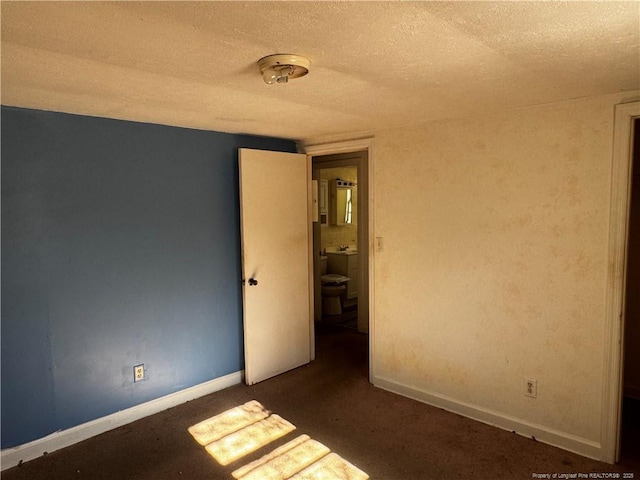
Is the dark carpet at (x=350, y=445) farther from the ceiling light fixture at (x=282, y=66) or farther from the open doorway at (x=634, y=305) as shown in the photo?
the ceiling light fixture at (x=282, y=66)

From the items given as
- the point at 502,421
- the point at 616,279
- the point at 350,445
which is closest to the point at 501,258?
the point at 616,279

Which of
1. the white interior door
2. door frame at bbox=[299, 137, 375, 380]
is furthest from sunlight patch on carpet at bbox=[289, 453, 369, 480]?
the white interior door

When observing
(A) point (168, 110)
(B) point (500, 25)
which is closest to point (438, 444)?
(B) point (500, 25)

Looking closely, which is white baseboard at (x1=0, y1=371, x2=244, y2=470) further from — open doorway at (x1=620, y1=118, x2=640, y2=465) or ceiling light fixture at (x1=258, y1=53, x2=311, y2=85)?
open doorway at (x1=620, y1=118, x2=640, y2=465)

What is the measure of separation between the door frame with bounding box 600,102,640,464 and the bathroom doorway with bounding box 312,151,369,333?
2.70 m

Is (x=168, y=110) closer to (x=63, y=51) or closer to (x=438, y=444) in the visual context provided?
(x=63, y=51)

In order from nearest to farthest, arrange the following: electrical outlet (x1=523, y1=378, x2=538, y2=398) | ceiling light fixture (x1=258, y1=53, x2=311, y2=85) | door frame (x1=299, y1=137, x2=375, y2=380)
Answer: ceiling light fixture (x1=258, y1=53, x2=311, y2=85)
electrical outlet (x1=523, y1=378, x2=538, y2=398)
door frame (x1=299, y1=137, x2=375, y2=380)

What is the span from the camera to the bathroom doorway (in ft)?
16.1

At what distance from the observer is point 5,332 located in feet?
7.99

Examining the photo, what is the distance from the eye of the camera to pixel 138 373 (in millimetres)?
3016

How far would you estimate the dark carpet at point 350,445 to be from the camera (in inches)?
94.8

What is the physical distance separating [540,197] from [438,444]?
5.58 ft

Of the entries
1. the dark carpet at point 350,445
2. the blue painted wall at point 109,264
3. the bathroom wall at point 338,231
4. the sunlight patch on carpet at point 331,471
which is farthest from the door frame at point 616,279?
the bathroom wall at point 338,231

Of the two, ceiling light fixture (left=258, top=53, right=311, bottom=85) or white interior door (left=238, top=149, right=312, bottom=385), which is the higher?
ceiling light fixture (left=258, top=53, right=311, bottom=85)
